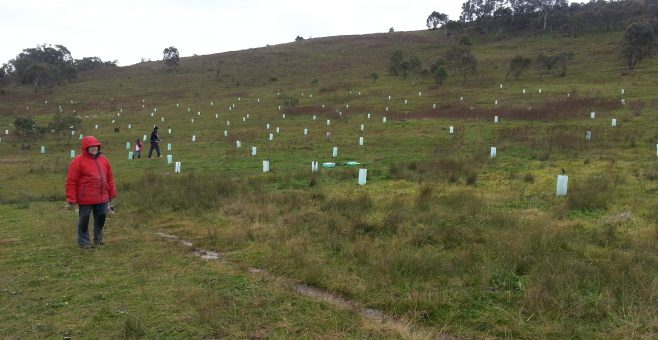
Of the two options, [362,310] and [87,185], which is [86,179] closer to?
[87,185]

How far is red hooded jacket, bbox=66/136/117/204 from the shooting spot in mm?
8727

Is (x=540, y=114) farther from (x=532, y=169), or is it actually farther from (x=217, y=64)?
(x=217, y=64)

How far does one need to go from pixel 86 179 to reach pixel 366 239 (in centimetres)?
509

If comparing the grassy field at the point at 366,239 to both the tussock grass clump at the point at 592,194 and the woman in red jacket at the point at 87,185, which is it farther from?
the woman in red jacket at the point at 87,185

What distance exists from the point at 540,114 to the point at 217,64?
72.3 meters

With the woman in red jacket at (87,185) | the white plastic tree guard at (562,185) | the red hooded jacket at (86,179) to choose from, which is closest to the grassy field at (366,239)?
the white plastic tree guard at (562,185)

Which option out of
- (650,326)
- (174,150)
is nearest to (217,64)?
(174,150)

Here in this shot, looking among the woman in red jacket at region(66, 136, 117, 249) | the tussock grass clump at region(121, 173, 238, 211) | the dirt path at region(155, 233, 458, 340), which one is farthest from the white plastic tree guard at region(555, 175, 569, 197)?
the woman in red jacket at region(66, 136, 117, 249)

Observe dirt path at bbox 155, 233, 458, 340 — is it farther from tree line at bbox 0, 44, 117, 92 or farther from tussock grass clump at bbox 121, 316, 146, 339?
tree line at bbox 0, 44, 117, 92

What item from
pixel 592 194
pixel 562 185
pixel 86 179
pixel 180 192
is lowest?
pixel 180 192

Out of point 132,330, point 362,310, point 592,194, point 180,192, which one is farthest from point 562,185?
point 180,192

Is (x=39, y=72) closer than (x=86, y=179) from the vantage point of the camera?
No

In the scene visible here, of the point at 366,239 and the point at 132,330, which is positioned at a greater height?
the point at 366,239

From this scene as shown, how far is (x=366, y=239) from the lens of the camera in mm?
8305
